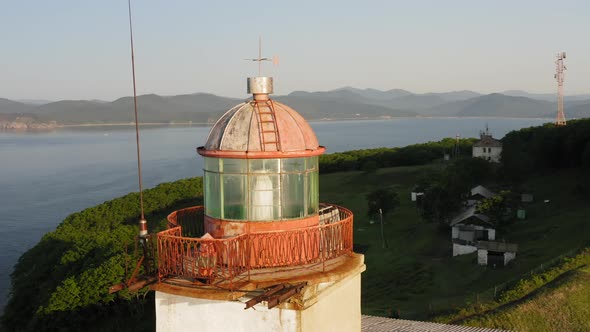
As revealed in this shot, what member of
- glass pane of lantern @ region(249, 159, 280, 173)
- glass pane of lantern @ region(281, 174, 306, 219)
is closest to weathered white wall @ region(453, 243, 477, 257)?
glass pane of lantern @ region(281, 174, 306, 219)

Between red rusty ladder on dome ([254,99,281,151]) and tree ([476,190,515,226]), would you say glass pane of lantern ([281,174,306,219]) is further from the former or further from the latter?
tree ([476,190,515,226])

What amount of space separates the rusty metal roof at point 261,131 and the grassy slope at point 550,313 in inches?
594

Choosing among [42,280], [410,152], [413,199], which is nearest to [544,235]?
[413,199]

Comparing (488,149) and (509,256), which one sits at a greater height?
(488,149)

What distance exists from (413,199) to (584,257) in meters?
50.0

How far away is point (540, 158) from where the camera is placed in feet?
267

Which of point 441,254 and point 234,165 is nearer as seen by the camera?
point 234,165

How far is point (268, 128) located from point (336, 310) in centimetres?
326

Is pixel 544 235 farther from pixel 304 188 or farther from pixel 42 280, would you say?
pixel 304 188

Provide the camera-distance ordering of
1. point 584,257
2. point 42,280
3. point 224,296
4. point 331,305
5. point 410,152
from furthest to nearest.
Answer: point 410,152 < point 42,280 < point 584,257 < point 331,305 < point 224,296

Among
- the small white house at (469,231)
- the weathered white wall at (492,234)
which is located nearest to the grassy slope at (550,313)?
the small white house at (469,231)

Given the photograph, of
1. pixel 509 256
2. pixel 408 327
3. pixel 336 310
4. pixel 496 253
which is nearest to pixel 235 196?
pixel 336 310

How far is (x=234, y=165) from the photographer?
30.6 ft

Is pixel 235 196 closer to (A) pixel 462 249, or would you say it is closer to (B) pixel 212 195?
(B) pixel 212 195
